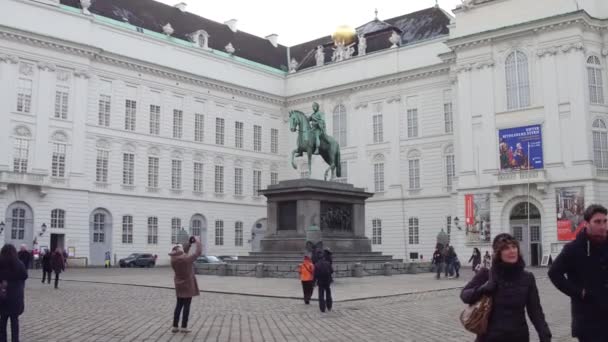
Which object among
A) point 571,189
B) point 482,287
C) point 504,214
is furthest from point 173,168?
point 482,287

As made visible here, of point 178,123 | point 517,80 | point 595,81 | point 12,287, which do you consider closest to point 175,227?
point 178,123

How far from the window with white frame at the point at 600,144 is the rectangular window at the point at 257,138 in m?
29.7

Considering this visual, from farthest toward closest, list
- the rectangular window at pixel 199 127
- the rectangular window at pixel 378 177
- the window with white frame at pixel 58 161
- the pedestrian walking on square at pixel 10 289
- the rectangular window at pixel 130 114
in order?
1. the rectangular window at pixel 378 177
2. the rectangular window at pixel 199 127
3. the rectangular window at pixel 130 114
4. the window with white frame at pixel 58 161
5. the pedestrian walking on square at pixel 10 289

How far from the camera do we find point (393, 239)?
180ft

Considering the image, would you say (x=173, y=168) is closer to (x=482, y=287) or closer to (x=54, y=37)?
(x=54, y=37)

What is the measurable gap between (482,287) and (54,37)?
152 ft

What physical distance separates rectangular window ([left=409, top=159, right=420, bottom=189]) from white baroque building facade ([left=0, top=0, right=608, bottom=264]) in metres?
0.12

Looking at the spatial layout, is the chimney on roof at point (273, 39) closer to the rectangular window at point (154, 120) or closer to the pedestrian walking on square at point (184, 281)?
the rectangular window at point (154, 120)

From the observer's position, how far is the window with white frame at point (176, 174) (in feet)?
179

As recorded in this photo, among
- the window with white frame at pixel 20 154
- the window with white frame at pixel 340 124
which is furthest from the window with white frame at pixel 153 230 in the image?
the window with white frame at pixel 340 124

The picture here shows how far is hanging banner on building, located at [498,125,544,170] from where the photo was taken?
44.3 m

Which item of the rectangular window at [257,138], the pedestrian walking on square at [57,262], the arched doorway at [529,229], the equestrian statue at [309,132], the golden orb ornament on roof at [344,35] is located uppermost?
the golden orb ornament on roof at [344,35]

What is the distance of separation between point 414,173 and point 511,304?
50508mm

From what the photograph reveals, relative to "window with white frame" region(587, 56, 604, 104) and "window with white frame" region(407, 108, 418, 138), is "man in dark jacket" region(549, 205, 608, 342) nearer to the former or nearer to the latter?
"window with white frame" region(587, 56, 604, 104)
